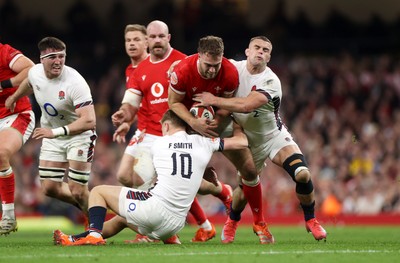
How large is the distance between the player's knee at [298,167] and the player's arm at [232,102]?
99cm

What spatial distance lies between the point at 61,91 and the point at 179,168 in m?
2.68

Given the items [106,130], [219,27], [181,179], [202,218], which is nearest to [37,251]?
[181,179]

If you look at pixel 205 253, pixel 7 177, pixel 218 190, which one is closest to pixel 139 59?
pixel 218 190

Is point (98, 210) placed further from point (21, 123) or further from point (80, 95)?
point (21, 123)

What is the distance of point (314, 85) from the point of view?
24516 mm

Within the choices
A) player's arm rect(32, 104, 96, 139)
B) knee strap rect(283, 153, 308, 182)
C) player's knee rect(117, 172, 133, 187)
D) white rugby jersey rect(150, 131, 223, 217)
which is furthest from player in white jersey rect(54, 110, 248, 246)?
player's knee rect(117, 172, 133, 187)

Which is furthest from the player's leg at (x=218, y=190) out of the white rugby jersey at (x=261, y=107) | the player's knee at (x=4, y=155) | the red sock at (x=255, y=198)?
the player's knee at (x=4, y=155)

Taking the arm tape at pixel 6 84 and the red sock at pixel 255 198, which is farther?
the arm tape at pixel 6 84

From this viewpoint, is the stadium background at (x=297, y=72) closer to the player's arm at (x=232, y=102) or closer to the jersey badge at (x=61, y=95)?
the jersey badge at (x=61, y=95)

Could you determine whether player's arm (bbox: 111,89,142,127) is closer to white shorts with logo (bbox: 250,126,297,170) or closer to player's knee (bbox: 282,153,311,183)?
white shorts with logo (bbox: 250,126,297,170)

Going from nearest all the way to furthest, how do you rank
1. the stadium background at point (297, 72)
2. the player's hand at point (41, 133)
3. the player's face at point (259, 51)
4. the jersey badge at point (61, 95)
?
the player's hand at point (41, 133)
the player's face at point (259, 51)
the jersey badge at point (61, 95)
the stadium background at point (297, 72)

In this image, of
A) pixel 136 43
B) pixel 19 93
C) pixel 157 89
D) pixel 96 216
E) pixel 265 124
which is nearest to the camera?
pixel 96 216

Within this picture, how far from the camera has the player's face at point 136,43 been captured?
13.4 m

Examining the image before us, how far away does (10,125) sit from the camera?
1273 cm
